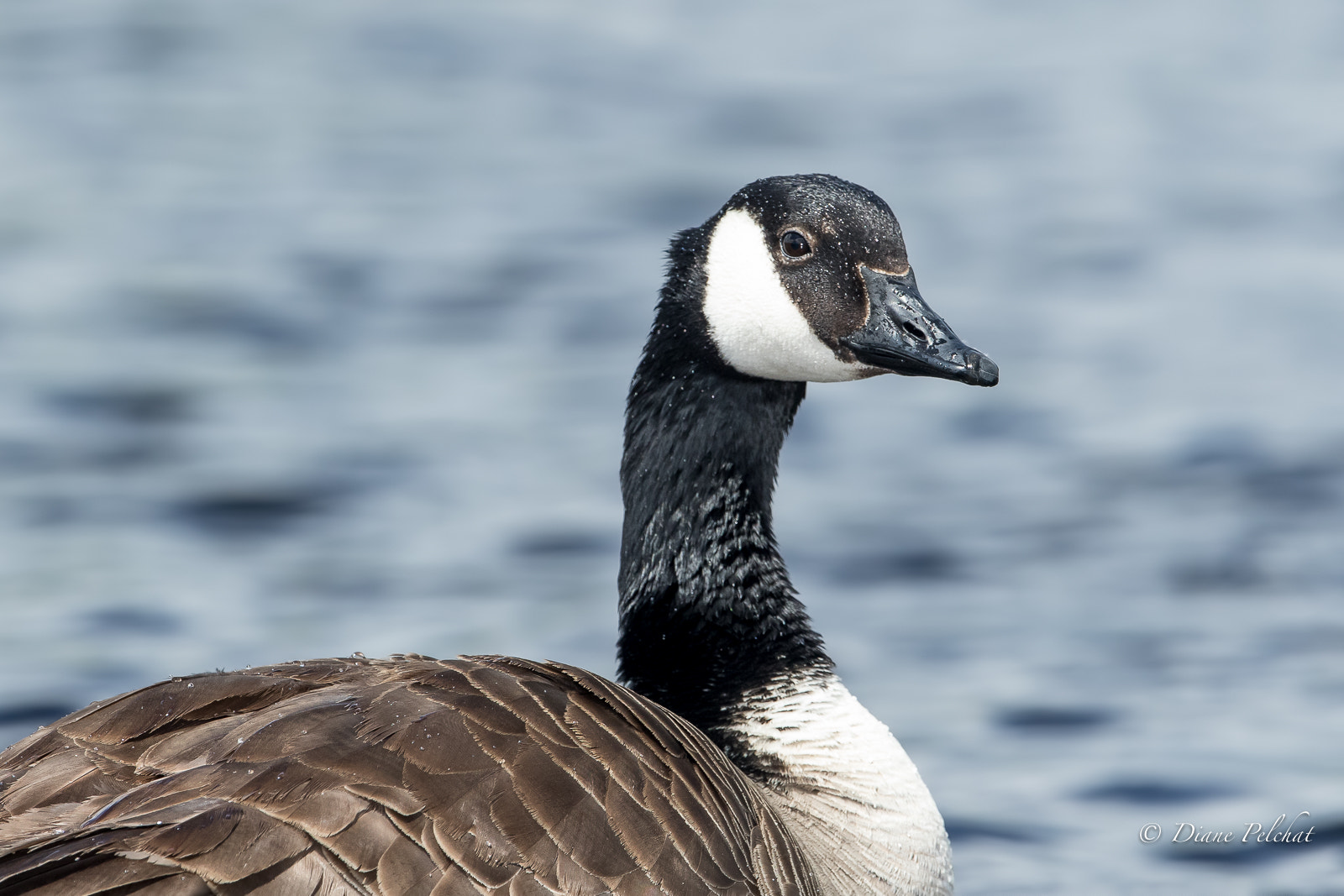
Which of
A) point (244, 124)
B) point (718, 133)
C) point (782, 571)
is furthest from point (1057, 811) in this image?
point (244, 124)

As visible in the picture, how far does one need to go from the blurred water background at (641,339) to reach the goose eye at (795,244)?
249cm

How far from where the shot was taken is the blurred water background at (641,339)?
27.1ft

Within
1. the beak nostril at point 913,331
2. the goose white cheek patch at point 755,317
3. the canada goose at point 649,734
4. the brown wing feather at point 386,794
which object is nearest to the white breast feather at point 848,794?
the canada goose at point 649,734

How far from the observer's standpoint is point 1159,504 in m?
10.2

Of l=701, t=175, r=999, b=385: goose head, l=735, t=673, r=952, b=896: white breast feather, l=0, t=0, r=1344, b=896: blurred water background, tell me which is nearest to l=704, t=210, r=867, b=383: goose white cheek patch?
l=701, t=175, r=999, b=385: goose head

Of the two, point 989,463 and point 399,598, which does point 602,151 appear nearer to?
point 989,463

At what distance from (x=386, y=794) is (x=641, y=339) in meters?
7.96

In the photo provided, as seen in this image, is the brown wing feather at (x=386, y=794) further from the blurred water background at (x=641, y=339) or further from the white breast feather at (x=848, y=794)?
the blurred water background at (x=641, y=339)

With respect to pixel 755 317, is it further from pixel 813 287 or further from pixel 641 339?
pixel 641 339

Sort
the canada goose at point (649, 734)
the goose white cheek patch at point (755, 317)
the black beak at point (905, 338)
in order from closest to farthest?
1. the canada goose at point (649, 734)
2. the black beak at point (905, 338)
3. the goose white cheek patch at point (755, 317)

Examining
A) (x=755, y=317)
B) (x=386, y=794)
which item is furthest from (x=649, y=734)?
(x=755, y=317)

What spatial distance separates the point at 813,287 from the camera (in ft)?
19.2

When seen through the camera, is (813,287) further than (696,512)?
No

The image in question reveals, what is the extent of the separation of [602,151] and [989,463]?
5771 mm
